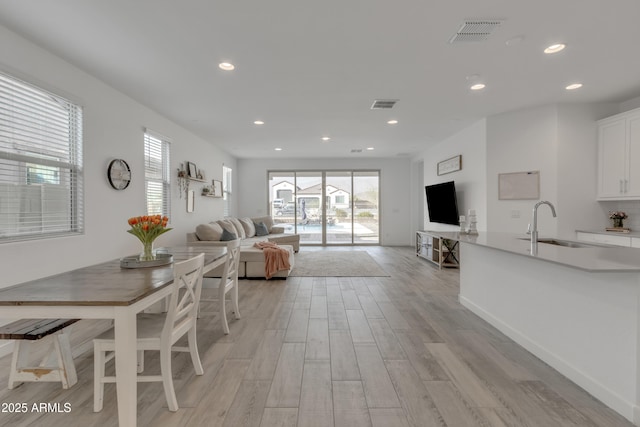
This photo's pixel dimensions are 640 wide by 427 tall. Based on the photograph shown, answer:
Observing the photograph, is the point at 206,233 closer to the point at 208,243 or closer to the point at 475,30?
the point at 208,243

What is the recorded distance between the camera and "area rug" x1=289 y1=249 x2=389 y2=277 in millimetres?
5285

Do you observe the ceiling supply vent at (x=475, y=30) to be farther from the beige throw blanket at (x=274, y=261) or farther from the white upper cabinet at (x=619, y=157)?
the beige throw blanket at (x=274, y=261)

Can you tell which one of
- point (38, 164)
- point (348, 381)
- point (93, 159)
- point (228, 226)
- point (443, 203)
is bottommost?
point (348, 381)

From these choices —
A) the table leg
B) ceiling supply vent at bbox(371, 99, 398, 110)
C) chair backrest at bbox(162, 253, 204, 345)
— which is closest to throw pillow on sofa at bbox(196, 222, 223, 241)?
chair backrest at bbox(162, 253, 204, 345)

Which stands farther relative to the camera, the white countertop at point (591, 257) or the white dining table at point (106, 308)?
the white countertop at point (591, 257)

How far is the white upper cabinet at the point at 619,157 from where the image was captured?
394 centimetres

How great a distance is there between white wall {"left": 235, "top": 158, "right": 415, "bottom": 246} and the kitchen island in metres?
6.03

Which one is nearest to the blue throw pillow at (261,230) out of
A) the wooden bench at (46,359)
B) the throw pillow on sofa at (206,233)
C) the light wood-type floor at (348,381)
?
the throw pillow on sofa at (206,233)

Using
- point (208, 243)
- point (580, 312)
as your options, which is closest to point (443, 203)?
point (580, 312)

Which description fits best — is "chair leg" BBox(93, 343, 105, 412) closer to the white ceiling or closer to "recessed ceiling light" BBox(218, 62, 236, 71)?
the white ceiling

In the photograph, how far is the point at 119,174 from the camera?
149 inches

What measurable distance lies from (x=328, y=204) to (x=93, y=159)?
6448mm

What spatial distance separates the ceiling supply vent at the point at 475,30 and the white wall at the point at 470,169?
Answer: 110 inches

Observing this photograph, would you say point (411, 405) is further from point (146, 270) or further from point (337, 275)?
point (337, 275)
